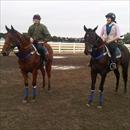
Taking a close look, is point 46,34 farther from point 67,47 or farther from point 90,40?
point 67,47

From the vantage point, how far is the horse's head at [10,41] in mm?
8844

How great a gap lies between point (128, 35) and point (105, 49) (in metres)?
30.6

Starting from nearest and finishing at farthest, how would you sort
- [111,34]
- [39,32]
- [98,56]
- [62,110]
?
[62,110] → [98,56] → [111,34] → [39,32]

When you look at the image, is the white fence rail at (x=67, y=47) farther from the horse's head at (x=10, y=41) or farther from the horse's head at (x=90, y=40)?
the horse's head at (x=90, y=40)

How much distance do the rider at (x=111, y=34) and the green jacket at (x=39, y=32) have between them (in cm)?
173

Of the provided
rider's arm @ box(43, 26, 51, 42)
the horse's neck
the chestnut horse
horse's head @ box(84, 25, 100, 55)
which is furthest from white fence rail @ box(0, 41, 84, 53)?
horse's head @ box(84, 25, 100, 55)

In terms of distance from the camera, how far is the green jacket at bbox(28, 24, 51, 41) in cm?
1035

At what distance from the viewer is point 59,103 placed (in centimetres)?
950

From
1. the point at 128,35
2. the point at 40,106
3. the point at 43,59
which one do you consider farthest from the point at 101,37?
the point at 128,35

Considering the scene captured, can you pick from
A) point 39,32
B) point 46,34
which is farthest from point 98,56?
point 39,32

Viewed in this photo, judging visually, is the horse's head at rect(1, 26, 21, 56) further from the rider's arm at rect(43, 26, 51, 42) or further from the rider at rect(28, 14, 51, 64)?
the rider's arm at rect(43, 26, 51, 42)

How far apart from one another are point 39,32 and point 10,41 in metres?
1.60

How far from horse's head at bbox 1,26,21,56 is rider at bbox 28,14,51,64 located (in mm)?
1131

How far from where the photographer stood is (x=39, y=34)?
10.4 metres
